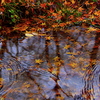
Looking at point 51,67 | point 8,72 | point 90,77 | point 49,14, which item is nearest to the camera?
point 90,77

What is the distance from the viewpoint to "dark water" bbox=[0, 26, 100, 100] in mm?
2662

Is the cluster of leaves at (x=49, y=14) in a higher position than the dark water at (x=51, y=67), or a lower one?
higher

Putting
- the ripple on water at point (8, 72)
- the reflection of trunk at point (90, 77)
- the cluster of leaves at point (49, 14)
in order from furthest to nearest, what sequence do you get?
the cluster of leaves at point (49, 14) < the ripple on water at point (8, 72) < the reflection of trunk at point (90, 77)

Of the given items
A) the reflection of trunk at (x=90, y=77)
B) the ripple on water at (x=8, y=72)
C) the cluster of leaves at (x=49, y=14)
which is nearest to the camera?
the reflection of trunk at (x=90, y=77)

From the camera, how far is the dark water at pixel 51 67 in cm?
266

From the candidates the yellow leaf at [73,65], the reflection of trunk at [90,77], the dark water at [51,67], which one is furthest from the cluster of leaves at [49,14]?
the yellow leaf at [73,65]

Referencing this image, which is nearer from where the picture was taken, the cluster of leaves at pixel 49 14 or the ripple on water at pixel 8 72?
the ripple on water at pixel 8 72

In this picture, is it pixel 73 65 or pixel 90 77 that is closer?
pixel 90 77

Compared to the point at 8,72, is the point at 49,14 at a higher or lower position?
higher

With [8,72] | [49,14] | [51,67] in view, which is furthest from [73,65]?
[49,14]

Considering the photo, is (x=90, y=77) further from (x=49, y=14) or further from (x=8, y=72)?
(x=49, y=14)

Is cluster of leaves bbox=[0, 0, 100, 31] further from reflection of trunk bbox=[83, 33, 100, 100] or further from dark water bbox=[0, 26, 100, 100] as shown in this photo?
reflection of trunk bbox=[83, 33, 100, 100]

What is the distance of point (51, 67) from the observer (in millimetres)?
3338

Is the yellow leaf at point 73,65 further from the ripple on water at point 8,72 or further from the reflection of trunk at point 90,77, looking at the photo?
the ripple on water at point 8,72
